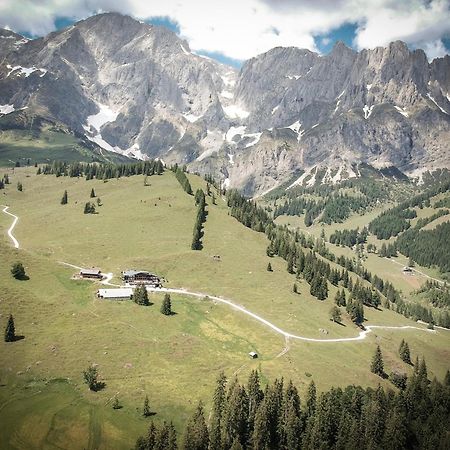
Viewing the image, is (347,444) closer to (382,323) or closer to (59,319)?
(59,319)

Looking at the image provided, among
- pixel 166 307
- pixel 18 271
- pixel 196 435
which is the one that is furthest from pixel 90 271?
pixel 196 435

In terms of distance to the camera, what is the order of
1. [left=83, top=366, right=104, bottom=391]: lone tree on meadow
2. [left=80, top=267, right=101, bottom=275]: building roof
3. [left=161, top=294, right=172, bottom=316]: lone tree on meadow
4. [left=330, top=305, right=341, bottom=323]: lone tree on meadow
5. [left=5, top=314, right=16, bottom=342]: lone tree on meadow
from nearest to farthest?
[left=83, top=366, right=104, bottom=391]: lone tree on meadow, [left=5, top=314, right=16, bottom=342]: lone tree on meadow, [left=161, top=294, right=172, bottom=316]: lone tree on meadow, [left=80, top=267, right=101, bottom=275]: building roof, [left=330, top=305, right=341, bottom=323]: lone tree on meadow

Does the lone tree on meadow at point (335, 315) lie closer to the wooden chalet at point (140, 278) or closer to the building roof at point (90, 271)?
the wooden chalet at point (140, 278)

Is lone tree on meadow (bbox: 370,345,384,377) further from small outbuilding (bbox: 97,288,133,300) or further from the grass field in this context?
small outbuilding (bbox: 97,288,133,300)

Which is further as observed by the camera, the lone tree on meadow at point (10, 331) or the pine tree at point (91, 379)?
the lone tree on meadow at point (10, 331)

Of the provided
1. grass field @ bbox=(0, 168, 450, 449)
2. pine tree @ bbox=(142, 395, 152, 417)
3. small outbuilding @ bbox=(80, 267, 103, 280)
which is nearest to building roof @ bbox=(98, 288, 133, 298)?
grass field @ bbox=(0, 168, 450, 449)

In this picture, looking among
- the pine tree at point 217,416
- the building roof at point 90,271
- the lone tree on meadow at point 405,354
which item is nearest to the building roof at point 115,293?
the building roof at point 90,271
